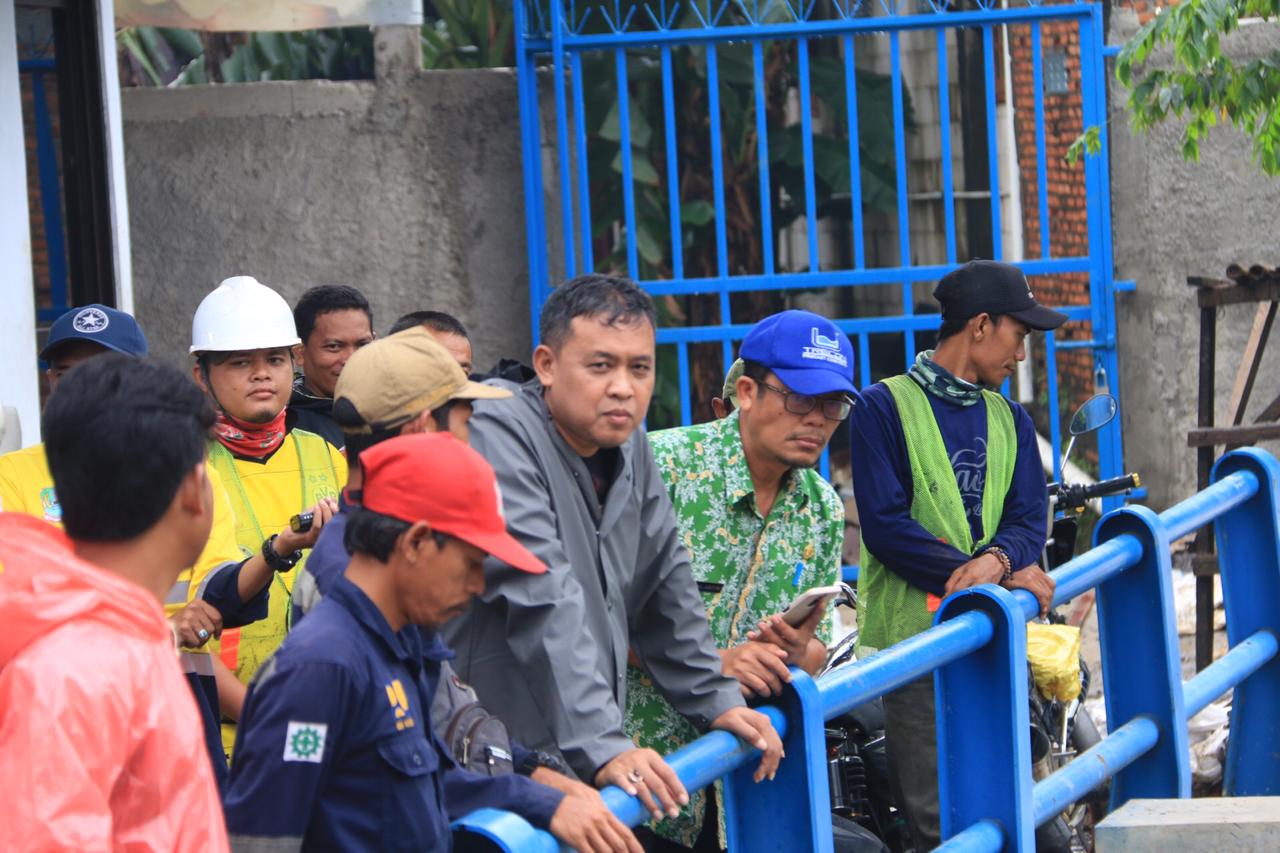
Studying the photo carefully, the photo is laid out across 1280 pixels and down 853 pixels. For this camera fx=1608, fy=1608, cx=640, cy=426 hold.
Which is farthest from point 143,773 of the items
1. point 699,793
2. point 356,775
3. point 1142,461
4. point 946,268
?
point 1142,461

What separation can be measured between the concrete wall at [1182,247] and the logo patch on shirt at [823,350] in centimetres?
485

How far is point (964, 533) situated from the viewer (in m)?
4.16

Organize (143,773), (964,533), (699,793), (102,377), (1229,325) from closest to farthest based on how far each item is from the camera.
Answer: (143,773) → (102,377) → (699,793) → (964,533) → (1229,325)

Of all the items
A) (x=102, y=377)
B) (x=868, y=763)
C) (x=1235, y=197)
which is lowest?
(x=868, y=763)

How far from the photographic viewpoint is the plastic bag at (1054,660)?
4.30m

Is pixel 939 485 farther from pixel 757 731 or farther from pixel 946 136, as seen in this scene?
pixel 946 136

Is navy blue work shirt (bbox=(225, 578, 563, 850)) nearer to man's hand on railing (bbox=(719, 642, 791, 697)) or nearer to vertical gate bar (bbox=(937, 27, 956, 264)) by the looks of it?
man's hand on railing (bbox=(719, 642, 791, 697))

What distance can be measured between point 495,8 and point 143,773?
23.4ft

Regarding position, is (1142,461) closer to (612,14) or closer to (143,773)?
(612,14)

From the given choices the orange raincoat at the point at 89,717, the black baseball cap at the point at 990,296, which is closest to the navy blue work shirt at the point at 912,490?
the black baseball cap at the point at 990,296

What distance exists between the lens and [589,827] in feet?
7.50

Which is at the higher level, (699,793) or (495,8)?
(495,8)

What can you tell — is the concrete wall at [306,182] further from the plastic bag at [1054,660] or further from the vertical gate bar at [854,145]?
the plastic bag at [1054,660]

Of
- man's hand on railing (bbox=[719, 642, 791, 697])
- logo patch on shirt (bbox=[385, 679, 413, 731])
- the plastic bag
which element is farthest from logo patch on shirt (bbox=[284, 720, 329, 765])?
the plastic bag
